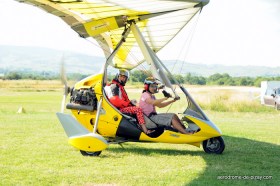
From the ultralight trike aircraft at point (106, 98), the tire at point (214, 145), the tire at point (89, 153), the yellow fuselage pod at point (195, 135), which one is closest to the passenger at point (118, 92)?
the ultralight trike aircraft at point (106, 98)

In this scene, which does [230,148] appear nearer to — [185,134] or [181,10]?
[185,134]

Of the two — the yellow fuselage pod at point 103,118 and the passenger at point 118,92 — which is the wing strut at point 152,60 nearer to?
the passenger at point 118,92

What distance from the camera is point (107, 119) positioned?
8.89m

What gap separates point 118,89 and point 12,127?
5.62 m

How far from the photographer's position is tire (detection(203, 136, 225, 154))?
8.91m

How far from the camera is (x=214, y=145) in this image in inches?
352

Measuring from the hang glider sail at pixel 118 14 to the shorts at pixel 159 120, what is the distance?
2.08 meters

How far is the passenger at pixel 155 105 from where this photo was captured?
877 centimetres

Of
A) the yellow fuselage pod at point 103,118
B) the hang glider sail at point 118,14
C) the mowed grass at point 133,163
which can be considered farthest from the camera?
the yellow fuselage pod at point 103,118

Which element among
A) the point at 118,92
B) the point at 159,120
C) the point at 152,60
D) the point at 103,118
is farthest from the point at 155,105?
the point at 103,118

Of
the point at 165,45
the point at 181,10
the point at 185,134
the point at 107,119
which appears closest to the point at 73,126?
the point at 107,119

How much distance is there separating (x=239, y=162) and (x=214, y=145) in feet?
3.09

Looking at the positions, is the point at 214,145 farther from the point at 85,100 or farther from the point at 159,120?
the point at 85,100

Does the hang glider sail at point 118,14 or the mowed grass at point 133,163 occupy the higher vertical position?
the hang glider sail at point 118,14
